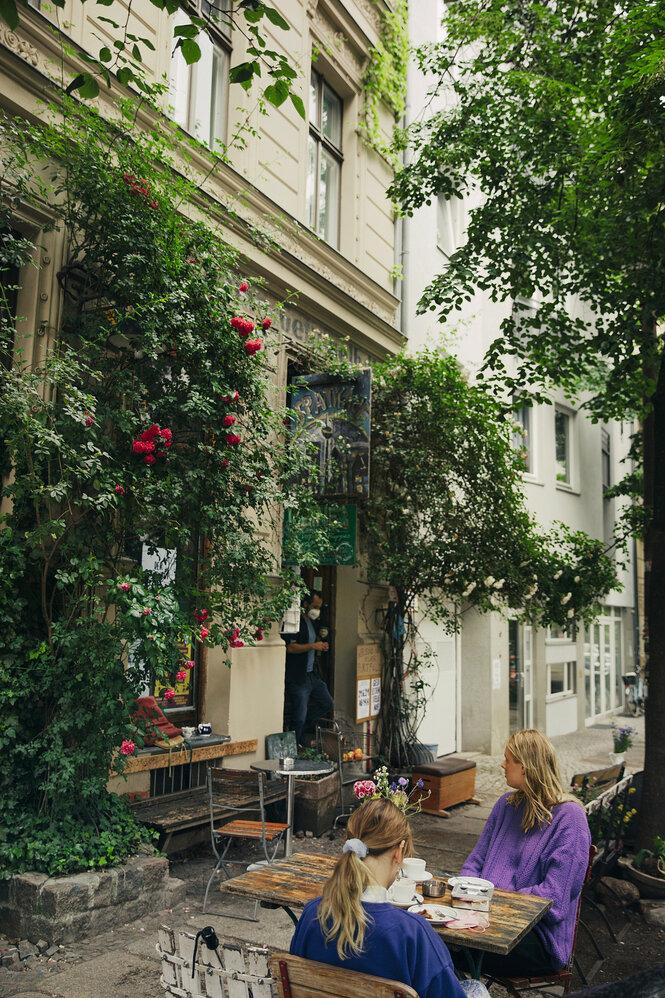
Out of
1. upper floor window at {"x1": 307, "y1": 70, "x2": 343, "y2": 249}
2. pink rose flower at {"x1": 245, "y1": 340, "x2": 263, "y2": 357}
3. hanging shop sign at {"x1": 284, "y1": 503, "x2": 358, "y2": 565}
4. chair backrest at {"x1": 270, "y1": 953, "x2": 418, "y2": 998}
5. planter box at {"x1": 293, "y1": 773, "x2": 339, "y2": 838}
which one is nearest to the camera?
chair backrest at {"x1": 270, "y1": 953, "x2": 418, "y2": 998}

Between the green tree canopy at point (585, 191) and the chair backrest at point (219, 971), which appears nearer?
the chair backrest at point (219, 971)

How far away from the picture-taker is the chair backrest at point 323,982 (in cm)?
231

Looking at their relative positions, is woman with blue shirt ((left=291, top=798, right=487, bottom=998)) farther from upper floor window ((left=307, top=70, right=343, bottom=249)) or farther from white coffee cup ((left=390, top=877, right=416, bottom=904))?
upper floor window ((left=307, top=70, right=343, bottom=249))

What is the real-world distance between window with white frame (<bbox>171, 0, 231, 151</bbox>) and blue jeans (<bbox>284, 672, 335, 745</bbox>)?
5893 millimetres

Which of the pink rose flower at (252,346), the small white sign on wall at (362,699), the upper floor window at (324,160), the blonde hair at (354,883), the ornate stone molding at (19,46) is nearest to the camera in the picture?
the blonde hair at (354,883)

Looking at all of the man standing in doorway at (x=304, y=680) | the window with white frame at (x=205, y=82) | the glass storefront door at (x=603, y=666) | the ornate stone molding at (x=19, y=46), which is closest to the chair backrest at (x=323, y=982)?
the ornate stone molding at (x=19, y=46)

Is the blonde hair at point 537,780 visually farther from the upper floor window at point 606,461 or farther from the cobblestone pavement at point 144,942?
A: the upper floor window at point 606,461

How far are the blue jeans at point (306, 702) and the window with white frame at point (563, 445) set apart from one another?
10.9m

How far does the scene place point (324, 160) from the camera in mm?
11016

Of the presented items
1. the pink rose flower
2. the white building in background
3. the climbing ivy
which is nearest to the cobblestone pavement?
the pink rose flower

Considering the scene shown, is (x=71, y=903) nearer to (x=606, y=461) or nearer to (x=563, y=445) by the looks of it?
(x=563, y=445)

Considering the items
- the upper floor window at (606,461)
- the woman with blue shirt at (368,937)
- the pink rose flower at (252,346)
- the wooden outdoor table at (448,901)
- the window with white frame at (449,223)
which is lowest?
the wooden outdoor table at (448,901)

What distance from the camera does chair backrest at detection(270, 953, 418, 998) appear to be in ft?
7.59

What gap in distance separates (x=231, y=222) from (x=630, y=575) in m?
19.4
